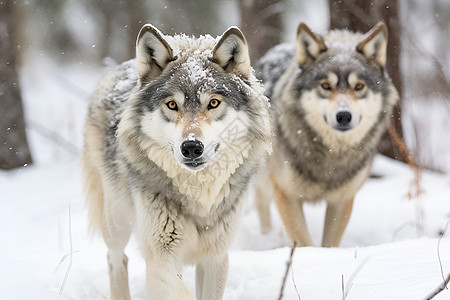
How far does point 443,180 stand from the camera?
6.57 m

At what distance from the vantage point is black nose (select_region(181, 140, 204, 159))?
8.41 feet

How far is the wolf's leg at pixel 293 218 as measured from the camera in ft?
15.8

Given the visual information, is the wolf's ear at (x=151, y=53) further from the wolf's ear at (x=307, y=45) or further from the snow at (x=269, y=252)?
the wolf's ear at (x=307, y=45)

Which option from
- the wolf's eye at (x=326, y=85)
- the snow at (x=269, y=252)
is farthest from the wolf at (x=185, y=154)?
the wolf's eye at (x=326, y=85)

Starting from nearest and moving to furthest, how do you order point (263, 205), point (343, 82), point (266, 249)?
1. point (343, 82)
2. point (266, 249)
3. point (263, 205)

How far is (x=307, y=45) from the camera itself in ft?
15.7

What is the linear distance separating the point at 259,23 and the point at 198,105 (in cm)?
608

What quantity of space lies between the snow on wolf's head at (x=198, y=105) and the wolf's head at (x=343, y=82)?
1573mm

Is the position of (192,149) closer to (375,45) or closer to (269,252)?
(269,252)

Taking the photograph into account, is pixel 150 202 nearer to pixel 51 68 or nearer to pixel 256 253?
pixel 256 253

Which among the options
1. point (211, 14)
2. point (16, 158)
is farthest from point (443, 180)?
point (211, 14)

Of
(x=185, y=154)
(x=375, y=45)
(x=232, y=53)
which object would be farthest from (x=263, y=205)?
(x=185, y=154)

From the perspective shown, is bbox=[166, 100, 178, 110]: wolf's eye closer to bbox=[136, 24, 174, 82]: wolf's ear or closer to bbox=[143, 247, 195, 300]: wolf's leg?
bbox=[136, 24, 174, 82]: wolf's ear

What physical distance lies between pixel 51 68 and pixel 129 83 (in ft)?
65.5
